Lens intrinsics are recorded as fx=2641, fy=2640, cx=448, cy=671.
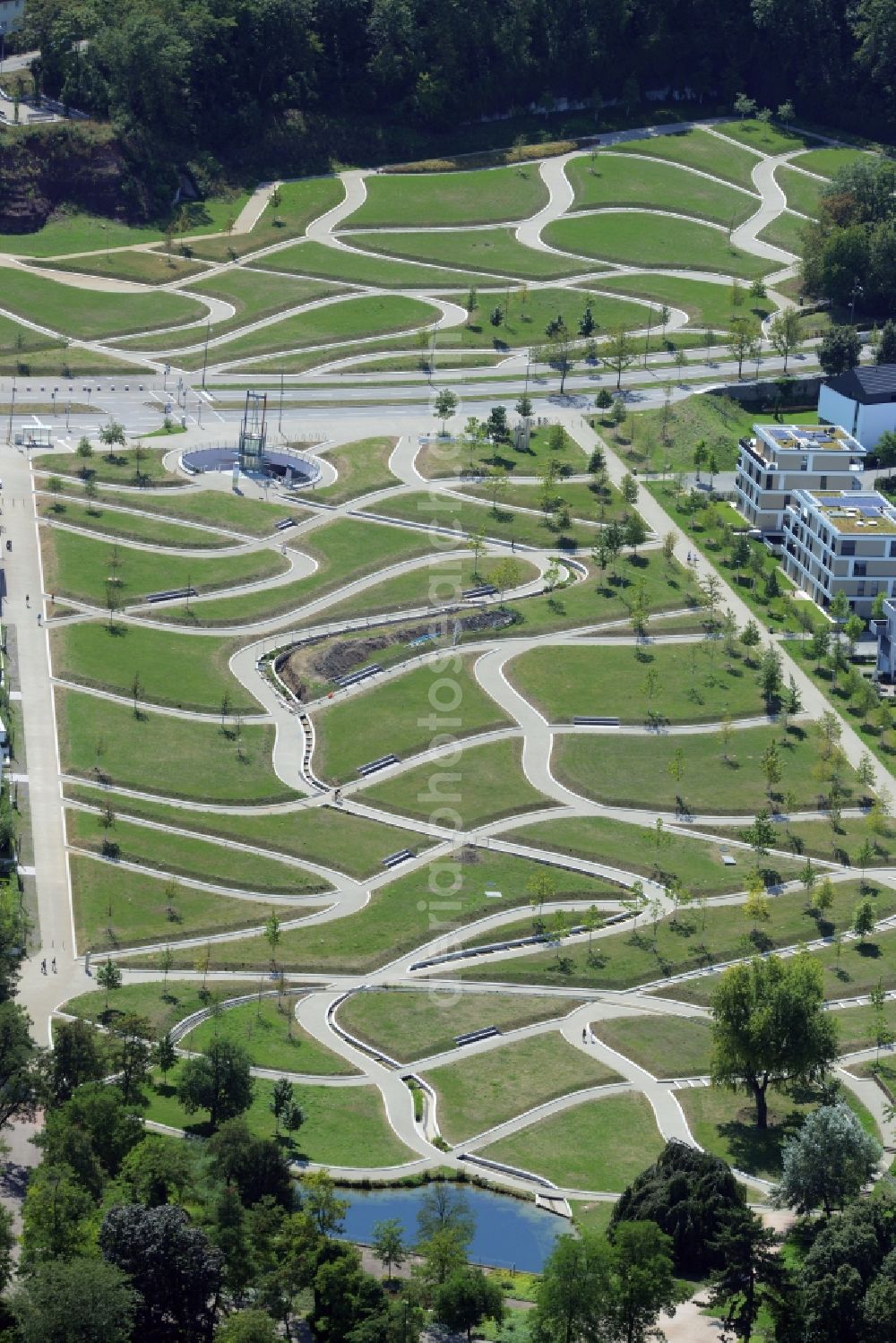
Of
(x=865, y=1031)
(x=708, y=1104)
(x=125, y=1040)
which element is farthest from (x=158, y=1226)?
(x=865, y=1031)

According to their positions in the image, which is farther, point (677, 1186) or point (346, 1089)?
point (346, 1089)

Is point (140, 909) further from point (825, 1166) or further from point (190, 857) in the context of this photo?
point (825, 1166)

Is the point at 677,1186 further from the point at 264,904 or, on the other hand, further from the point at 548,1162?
the point at 264,904

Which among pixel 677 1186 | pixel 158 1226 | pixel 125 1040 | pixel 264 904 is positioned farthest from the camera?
pixel 264 904

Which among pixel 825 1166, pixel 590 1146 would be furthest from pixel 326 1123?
pixel 825 1166

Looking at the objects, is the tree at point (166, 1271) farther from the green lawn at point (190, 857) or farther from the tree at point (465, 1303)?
the green lawn at point (190, 857)

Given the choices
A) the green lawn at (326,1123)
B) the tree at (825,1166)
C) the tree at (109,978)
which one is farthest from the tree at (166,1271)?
the tree at (825,1166)

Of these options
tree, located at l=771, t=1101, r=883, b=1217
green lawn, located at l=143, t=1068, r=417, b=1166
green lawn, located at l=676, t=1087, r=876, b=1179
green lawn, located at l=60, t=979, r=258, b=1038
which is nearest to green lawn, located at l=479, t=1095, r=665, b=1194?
green lawn, located at l=676, t=1087, r=876, b=1179

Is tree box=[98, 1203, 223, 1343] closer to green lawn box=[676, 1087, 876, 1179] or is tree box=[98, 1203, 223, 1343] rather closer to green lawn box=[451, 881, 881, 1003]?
green lawn box=[676, 1087, 876, 1179]
